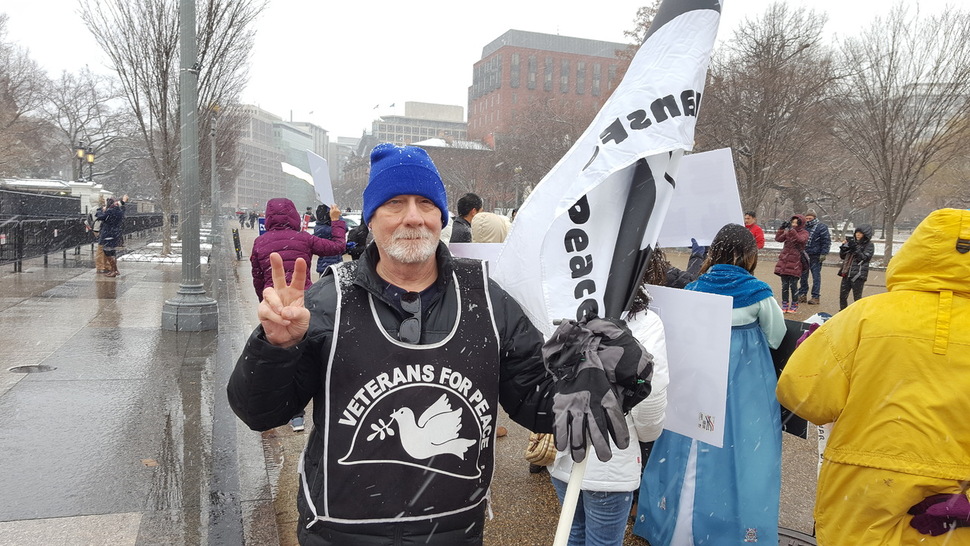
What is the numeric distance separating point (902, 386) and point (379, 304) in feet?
5.65

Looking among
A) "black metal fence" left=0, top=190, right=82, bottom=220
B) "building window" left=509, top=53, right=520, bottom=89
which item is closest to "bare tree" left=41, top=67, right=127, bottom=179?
"black metal fence" left=0, top=190, right=82, bottom=220

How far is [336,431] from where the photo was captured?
1909 mm

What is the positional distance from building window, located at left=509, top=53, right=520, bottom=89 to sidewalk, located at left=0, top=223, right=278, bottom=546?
89.5 meters

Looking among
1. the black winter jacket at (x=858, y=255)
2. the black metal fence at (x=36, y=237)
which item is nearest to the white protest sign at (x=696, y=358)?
the black winter jacket at (x=858, y=255)

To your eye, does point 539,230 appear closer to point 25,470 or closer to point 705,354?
point 705,354

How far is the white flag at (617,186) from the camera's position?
2.29 meters

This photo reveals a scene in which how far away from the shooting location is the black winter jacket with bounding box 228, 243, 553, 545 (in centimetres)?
187

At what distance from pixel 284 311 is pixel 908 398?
78.2 inches

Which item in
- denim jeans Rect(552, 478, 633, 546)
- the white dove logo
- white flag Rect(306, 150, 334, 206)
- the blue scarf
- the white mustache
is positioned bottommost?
denim jeans Rect(552, 478, 633, 546)

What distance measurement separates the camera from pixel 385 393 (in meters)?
1.90

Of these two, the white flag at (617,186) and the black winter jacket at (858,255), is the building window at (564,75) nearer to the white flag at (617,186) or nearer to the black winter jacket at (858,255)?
the black winter jacket at (858,255)

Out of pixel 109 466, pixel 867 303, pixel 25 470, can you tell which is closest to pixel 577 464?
pixel 867 303

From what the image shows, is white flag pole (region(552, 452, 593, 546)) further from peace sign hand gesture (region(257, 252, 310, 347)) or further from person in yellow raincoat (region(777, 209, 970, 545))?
person in yellow raincoat (region(777, 209, 970, 545))

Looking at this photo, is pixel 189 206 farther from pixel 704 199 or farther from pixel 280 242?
pixel 704 199
